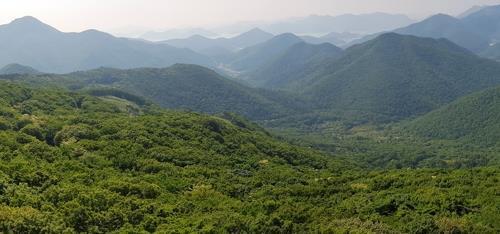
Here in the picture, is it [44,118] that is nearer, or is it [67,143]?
[67,143]

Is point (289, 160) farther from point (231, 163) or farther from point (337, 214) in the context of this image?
point (337, 214)

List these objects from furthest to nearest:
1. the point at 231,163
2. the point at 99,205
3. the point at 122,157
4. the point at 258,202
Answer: the point at 231,163 → the point at 122,157 → the point at 258,202 → the point at 99,205

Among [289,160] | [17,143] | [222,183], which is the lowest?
[289,160]

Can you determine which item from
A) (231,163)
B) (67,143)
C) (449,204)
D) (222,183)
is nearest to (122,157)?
(67,143)

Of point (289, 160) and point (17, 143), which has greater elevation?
point (17, 143)

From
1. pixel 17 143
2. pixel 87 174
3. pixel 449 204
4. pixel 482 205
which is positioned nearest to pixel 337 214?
pixel 449 204

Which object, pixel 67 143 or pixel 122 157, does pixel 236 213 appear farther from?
pixel 67 143

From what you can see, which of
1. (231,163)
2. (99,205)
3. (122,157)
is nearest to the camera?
(99,205)
